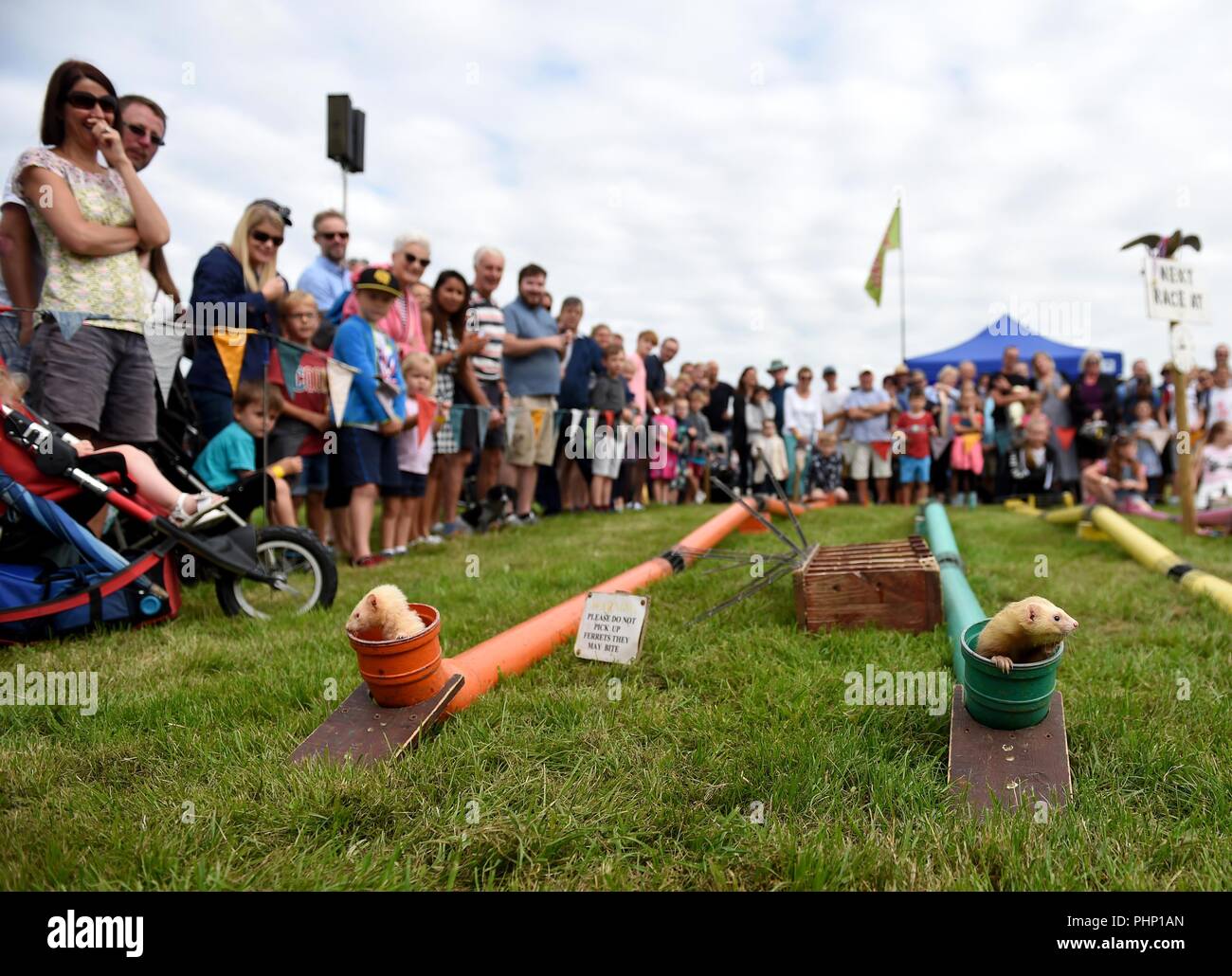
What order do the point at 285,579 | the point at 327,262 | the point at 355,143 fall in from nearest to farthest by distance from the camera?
the point at 285,579 → the point at 327,262 → the point at 355,143

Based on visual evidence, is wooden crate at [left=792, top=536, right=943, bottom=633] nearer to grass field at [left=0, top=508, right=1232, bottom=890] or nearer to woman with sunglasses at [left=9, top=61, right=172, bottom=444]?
grass field at [left=0, top=508, right=1232, bottom=890]

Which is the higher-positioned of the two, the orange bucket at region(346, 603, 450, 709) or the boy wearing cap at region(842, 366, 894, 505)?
the boy wearing cap at region(842, 366, 894, 505)

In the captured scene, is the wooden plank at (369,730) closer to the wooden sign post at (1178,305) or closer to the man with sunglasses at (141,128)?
the man with sunglasses at (141,128)

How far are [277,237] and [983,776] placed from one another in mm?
5101

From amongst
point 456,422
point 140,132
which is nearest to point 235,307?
point 140,132

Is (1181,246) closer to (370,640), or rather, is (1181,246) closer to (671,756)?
(671,756)

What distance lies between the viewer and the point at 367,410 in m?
5.41

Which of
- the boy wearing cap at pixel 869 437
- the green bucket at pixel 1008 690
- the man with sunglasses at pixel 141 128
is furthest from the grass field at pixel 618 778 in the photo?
the boy wearing cap at pixel 869 437

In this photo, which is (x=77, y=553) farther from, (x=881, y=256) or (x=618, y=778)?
(x=881, y=256)

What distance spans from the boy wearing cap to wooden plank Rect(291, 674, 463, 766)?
31.0ft

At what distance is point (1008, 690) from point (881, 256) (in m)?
15.8

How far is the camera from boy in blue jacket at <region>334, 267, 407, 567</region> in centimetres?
534

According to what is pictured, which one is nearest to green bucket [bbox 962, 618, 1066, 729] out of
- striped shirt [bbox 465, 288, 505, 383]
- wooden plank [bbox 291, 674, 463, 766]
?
wooden plank [bbox 291, 674, 463, 766]
